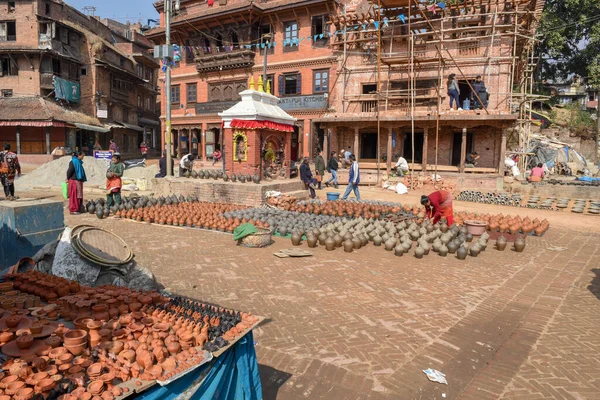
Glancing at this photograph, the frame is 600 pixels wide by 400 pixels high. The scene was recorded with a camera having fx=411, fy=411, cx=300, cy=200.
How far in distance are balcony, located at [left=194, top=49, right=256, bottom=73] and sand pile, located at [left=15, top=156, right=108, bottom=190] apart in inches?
467

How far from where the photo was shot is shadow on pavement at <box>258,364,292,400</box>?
390cm

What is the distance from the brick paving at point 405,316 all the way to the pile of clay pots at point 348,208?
334cm

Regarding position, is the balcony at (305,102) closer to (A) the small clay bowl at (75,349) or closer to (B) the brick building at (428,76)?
(B) the brick building at (428,76)

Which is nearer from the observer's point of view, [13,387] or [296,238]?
[13,387]

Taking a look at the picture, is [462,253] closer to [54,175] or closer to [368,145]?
[368,145]

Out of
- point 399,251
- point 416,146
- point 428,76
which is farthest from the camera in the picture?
point 416,146

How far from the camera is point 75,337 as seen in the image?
3043mm

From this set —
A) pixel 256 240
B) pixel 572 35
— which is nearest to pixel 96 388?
pixel 256 240

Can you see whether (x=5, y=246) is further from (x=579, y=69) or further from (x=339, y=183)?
(x=579, y=69)

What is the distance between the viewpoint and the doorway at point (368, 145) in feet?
86.3

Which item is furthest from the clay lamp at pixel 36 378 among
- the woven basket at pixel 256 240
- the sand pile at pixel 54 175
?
the sand pile at pixel 54 175

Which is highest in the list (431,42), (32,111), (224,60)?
(224,60)

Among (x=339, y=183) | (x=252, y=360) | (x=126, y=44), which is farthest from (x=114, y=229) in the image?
(x=126, y=44)

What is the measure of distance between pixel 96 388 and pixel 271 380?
6.38 feet
